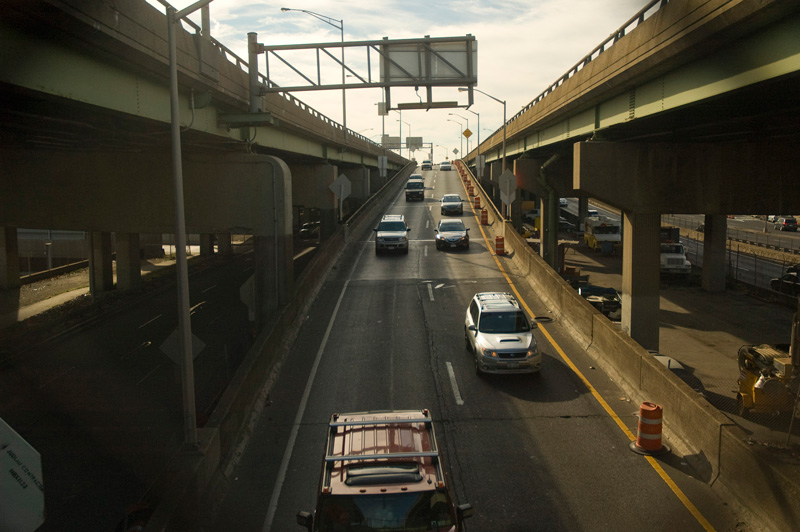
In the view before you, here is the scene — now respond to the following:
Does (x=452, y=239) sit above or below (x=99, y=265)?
above

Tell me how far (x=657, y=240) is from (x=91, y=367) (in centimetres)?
1796

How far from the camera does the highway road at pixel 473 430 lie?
34.3 ft

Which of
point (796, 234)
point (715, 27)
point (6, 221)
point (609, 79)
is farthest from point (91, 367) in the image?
point (796, 234)

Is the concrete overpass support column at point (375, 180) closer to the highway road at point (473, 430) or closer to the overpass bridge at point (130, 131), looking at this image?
the overpass bridge at point (130, 131)

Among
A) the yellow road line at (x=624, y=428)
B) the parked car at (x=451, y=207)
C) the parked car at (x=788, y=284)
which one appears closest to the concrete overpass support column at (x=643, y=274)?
the yellow road line at (x=624, y=428)

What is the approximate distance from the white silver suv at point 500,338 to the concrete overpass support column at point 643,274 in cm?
500

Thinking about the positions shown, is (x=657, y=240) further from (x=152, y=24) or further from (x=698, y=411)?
(x=152, y=24)

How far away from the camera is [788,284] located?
34156 millimetres

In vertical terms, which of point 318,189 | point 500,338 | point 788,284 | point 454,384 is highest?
point 318,189

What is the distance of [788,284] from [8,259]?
4182 cm

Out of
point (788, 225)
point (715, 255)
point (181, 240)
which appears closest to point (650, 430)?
point (181, 240)

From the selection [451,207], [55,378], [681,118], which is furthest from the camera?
[451,207]

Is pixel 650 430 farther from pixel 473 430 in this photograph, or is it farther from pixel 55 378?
pixel 55 378

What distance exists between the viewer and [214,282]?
36.6 metres
